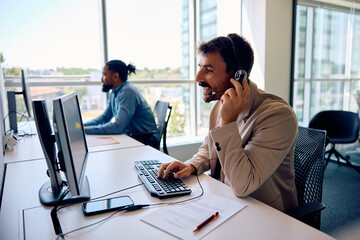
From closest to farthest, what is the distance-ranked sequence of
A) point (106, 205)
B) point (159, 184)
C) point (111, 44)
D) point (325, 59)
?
1. point (106, 205)
2. point (159, 184)
3. point (111, 44)
4. point (325, 59)

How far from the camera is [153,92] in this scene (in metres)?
3.74

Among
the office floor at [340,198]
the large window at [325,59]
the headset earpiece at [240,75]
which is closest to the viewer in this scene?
the headset earpiece at [240,75]

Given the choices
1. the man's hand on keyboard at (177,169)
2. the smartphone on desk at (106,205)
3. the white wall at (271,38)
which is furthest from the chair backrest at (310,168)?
the white wall at (271,38)

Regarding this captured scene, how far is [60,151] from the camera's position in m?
0.79

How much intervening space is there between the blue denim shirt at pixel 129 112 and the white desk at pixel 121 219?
130 cm

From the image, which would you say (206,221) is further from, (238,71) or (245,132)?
Result: (238,71)

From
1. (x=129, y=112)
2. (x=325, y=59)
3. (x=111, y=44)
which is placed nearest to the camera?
(x=129, y=112)

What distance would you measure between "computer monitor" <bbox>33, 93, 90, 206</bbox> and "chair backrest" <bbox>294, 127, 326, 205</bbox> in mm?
903

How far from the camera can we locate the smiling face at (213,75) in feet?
3.88

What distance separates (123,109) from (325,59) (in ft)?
9.73

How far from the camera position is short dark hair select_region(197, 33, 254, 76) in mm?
1170

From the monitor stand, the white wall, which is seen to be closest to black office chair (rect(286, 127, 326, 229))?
the monitor stand

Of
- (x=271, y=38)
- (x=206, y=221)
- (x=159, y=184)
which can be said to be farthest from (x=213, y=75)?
(x=271, y=38)

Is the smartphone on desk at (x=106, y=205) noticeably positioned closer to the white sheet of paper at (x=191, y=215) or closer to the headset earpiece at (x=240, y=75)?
the white sheet of paper at (x=191, y=215)
